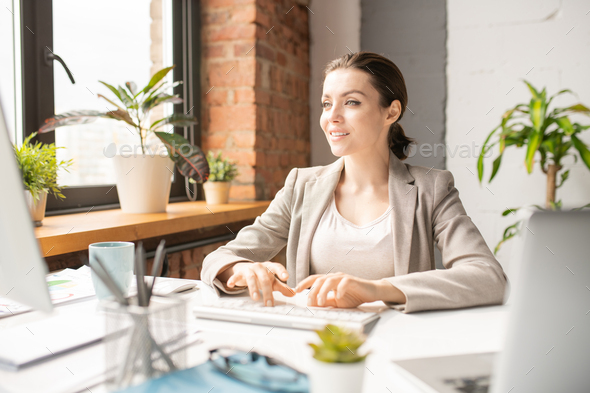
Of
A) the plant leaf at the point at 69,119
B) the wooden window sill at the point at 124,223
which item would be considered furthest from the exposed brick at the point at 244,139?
the plant leaf at the point at 69,119

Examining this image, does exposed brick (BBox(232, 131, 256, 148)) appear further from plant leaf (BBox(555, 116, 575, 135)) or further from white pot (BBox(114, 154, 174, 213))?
plant leaf (BBox(555, 116, 575, 135))

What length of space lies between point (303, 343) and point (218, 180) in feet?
5.01

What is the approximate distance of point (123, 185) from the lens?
5.91ft

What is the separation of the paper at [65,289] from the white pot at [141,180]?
2.01ft

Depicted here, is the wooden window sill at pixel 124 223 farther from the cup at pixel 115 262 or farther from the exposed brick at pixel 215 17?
the exposed brick at pixel 215 17

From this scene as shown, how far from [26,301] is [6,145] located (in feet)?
0.59

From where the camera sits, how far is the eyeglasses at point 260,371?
552 millimetres

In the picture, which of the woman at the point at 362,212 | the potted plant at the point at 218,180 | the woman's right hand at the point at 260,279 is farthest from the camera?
the potted plant at the point at 218,180

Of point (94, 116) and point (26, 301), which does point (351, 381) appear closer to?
point (26, 301)

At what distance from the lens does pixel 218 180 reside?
2.20 meters

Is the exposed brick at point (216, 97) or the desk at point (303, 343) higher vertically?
the exposed brick at point (216, 97)

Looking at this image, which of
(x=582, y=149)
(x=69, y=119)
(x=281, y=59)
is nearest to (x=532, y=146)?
(x=582, y=149)

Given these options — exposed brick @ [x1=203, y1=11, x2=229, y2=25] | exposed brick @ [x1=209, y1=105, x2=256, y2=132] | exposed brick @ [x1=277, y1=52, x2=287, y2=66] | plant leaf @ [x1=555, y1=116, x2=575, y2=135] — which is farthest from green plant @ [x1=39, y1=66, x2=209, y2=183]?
plant leaf @ [x1=555, y1=116, x2=575, y2=135]

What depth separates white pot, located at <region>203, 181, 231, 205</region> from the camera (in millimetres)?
2203
